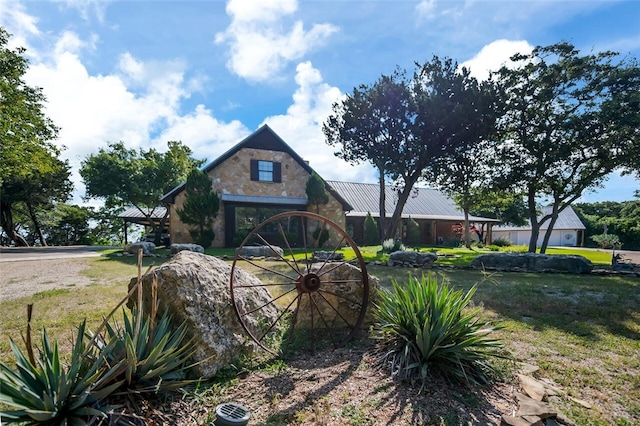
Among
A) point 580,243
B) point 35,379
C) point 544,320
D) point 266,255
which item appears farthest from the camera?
point 580,243

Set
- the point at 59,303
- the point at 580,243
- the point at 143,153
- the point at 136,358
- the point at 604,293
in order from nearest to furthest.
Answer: the point at 136,358 < the point at 59,303 < the point at 604,293 < the point at 143,153 < the point at 580,243

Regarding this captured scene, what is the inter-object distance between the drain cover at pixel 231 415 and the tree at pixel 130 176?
22.7m

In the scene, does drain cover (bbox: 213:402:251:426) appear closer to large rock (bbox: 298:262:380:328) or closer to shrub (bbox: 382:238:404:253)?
large rock (bbox: 298:262:380:328)

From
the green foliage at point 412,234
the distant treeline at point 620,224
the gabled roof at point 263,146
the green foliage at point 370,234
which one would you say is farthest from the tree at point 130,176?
the distant treeline at point 620,224

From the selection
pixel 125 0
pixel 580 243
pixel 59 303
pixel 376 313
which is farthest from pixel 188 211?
pixel 580 243

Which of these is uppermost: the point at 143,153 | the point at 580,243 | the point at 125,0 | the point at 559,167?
the point at 143,153

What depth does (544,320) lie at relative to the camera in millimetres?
5121

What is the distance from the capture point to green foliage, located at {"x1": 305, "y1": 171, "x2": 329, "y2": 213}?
62.4ft

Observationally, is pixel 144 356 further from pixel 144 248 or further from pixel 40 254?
pixel 40 254

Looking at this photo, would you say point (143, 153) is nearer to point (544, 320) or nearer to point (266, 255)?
point (266, 255)

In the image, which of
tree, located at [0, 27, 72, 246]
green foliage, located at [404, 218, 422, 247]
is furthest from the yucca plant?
green foliage, located at [404, 218, 422, 247]

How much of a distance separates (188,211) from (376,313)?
1497cm

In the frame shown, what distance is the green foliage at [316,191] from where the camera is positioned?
19016mm

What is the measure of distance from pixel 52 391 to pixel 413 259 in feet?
35.4
